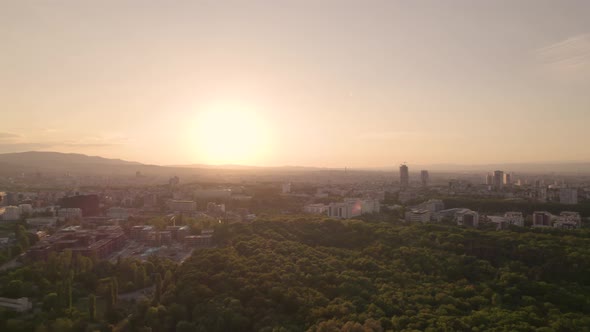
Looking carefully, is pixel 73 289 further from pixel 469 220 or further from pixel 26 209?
pixel 26 209

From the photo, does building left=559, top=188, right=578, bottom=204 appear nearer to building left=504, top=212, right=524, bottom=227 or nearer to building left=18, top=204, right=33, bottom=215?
building left=504, top=212, right=524, bottom=227

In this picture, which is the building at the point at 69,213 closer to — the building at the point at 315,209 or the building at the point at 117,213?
the building at the point at 117,213

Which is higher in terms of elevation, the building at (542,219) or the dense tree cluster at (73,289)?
the building at (542,219)

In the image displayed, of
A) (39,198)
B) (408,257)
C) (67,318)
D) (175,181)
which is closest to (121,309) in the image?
(67,318)

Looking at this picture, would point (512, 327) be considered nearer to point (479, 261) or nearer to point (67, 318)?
point (479, 261)

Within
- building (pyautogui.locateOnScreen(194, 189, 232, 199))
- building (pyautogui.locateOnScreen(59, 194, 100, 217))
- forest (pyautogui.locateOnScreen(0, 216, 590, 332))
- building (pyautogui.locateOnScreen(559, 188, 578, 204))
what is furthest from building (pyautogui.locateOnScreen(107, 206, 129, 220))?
building (pyautogui.locateOnScreen(559, 188, 578, 204))

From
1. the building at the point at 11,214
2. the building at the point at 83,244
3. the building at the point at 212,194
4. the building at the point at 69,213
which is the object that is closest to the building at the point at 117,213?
the building at the point at 69,213

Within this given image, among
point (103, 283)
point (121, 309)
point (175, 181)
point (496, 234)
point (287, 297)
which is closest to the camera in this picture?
point (287, 297)
